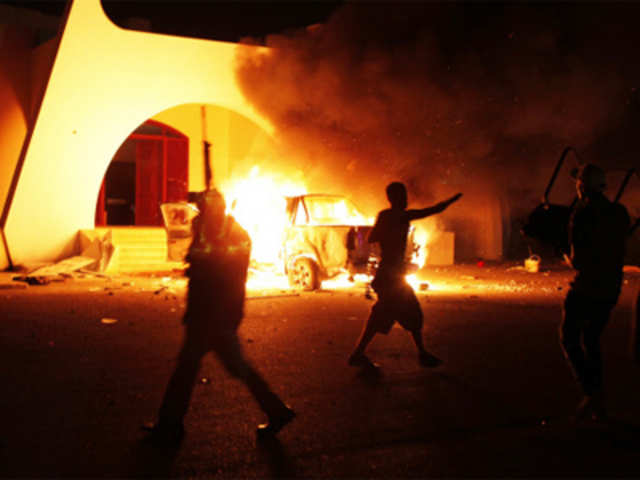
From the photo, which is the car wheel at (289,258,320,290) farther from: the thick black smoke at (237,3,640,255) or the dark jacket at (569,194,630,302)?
the dark jacket at (569,194,630,302)

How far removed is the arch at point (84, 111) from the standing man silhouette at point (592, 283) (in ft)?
42.5

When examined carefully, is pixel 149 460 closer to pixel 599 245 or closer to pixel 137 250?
pixel 599 245

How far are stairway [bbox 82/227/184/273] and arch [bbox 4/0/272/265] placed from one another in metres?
0.86

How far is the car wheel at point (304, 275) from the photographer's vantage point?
492 inches

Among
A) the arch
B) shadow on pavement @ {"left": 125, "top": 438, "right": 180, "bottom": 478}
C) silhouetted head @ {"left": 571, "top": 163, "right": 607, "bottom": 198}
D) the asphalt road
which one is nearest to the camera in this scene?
shadow on pavement @ {"left": 125, "top": 438, "right": 180, "bottom": 478}

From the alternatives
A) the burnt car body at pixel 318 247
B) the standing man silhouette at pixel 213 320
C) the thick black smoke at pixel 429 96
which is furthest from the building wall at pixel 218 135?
the standing man silhouette at pixel 213 320

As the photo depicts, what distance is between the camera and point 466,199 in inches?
774

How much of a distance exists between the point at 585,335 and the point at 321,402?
1952 mm

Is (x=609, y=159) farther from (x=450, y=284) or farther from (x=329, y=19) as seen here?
(x=329, y=19)

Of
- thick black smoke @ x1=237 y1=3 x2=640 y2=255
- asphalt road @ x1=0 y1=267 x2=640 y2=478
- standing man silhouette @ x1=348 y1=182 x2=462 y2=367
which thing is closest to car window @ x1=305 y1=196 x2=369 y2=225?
thick black smoke @ x1=237 y1=3 x2=640 y2=255

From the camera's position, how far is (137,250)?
1702cm

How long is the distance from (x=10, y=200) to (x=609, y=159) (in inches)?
567

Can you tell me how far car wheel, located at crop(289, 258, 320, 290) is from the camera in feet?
41.0

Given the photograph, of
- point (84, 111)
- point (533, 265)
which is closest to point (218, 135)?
point (84, 111)
